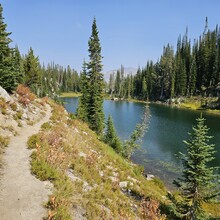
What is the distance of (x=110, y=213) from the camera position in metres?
9.89

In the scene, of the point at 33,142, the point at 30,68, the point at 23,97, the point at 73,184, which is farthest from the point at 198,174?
the point at 30,68

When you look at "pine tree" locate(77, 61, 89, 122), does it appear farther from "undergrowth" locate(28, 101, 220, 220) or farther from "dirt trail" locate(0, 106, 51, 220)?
"dirt trail" locate(0, 106, 51, 220)

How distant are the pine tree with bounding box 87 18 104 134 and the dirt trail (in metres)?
26.7

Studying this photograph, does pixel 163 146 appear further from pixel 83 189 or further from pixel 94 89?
pixel 83 189

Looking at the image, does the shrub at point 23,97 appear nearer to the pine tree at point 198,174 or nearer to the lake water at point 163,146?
the pine tree at point 198,174

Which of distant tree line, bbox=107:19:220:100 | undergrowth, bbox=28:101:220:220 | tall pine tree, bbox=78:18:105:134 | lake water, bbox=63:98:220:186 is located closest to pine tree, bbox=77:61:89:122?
tall pine tree, bbox=78:18:105:134

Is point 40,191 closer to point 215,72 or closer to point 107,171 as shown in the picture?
point 107,171

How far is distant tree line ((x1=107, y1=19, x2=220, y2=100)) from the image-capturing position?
111m

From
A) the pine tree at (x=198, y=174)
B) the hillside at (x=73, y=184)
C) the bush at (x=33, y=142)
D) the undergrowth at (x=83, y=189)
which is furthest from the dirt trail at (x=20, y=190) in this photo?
the pine tree at (x=198, y=174)

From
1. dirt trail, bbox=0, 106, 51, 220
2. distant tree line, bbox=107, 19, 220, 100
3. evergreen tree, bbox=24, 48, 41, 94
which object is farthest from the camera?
distant tree line, bbox=107, 19, 220, 100

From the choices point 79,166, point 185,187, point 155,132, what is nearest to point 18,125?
point 79,166

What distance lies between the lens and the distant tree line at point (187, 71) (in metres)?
111

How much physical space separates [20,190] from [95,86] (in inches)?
1249

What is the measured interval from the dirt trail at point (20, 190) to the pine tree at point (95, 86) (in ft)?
87.5
